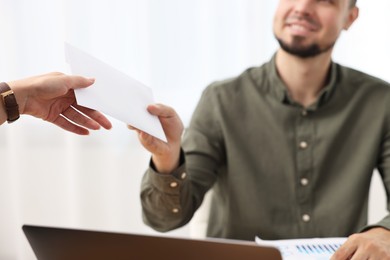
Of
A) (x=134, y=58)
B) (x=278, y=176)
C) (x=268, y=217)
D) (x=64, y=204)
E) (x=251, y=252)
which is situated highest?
(x=251, y=252)

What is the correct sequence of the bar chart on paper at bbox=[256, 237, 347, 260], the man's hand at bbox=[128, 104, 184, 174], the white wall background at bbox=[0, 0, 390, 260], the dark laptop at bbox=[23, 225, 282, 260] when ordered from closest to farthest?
the dark laptop at bbox=[23, 225, 282, 260], the bar chart on paper at bbox=[256, 237, 347, 260], the man's hand at bbox=[128, 104, 184, 174], the white wall background at bbox=[0, 0, 390, 260]

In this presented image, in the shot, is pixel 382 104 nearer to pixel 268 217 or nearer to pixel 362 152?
pixel 362 152

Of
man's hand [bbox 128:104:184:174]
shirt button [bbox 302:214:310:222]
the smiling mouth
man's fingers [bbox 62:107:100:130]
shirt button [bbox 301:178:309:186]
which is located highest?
the smiling mouth

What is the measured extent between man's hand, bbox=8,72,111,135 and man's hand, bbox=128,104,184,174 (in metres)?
0.12

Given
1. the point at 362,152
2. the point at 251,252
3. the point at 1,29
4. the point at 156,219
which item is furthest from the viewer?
the point at 1,29

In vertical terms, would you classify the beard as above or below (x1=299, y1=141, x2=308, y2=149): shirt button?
above

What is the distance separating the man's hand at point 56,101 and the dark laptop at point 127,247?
33cm

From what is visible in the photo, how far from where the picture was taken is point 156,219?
1.41 meters

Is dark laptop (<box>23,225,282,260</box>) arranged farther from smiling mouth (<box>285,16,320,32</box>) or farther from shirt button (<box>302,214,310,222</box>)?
smiling mouth (<box>285,16,320,32</box>)

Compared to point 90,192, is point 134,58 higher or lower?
higher

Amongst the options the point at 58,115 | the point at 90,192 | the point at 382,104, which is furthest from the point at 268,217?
the point at 90,192

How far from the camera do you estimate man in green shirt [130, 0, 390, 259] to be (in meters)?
1.50

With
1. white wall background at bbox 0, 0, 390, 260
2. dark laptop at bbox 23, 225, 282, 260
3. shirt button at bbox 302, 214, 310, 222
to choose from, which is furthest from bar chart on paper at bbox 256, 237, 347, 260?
white wall background at bbox 0, 0, 390, 260

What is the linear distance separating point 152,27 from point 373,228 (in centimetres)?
133
